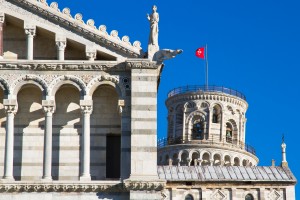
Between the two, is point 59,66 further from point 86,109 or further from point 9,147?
point 9,147

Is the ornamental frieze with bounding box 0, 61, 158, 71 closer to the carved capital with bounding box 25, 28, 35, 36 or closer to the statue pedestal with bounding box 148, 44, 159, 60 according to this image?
→ the statue pedestal with bounding box 148, 44, 159, 60

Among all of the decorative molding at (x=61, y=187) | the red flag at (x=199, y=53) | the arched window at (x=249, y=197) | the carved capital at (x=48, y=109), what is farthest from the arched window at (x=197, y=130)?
the decorative molding at (x=61, y=187)

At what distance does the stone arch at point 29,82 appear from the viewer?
43.1 meters

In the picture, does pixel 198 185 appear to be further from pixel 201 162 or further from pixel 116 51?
pixel 116 51

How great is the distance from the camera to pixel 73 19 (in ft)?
143

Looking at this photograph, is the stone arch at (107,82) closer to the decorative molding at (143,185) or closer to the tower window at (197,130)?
the decorative molding at (143,185)

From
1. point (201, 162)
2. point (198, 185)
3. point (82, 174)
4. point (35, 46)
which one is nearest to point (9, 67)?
point (35, 46)

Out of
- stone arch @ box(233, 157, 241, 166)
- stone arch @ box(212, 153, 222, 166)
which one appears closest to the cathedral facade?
stone arch @ box(212, 153, 222, 166)

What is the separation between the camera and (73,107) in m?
43.9

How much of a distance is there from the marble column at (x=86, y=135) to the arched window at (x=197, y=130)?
3350 inches

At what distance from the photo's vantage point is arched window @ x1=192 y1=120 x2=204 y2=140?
419ft

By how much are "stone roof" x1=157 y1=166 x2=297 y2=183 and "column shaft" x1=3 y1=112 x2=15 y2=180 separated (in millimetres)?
47744

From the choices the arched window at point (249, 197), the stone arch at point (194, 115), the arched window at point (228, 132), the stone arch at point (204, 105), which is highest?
the stone arch at point (204, 105)

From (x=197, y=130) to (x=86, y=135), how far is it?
85750 millimetres
